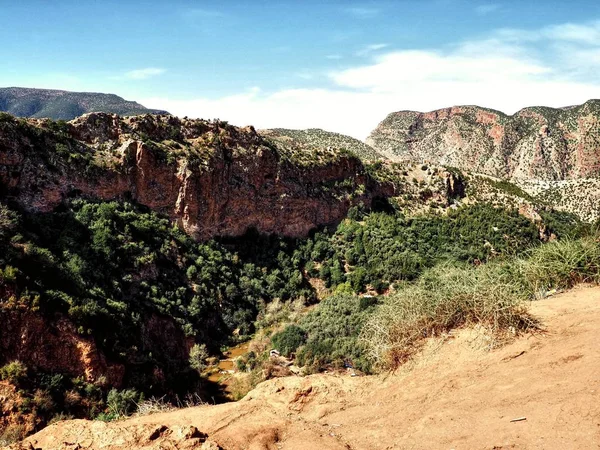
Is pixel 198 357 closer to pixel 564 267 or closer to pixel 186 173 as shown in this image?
pixel 186 173

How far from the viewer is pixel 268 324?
3456 centimetres

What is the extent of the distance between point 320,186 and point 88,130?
25.1m

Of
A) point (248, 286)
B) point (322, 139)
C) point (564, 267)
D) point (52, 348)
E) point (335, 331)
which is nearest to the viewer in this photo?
point (564, 267)

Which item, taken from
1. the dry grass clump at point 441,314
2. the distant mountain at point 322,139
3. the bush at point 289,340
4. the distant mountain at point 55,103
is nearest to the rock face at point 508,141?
the distant mountain at point 322,139

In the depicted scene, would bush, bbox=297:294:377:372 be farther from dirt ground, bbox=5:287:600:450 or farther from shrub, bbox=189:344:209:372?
dirt ground, bbox=5:287:600:450

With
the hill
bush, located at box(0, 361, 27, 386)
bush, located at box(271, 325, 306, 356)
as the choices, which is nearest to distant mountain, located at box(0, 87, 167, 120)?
the hill

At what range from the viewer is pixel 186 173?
36.0 meters

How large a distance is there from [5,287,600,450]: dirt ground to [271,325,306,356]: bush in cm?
2053

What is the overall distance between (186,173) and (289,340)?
17233mm

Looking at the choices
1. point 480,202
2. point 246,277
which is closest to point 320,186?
point 246,277

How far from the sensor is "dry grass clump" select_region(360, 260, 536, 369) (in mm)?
8000

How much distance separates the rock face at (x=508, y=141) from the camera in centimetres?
11306

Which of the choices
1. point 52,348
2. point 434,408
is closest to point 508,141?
point 52,348

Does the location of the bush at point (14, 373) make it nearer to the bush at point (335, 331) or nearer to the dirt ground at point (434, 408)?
the dirt ground at point (434, 408)
